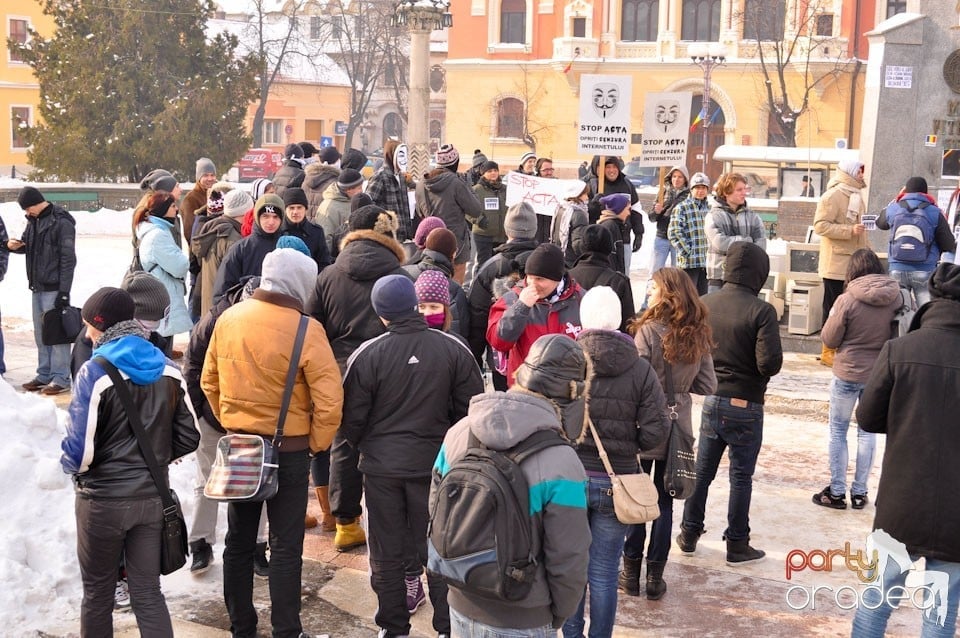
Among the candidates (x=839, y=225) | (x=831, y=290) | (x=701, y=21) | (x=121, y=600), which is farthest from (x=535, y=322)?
(x=701, y=21)

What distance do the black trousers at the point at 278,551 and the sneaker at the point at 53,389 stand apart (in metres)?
5.63

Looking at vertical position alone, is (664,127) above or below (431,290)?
above

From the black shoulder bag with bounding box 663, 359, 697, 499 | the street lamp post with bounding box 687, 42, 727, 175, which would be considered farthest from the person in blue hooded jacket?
the street lamp post with bounding box 687, 42, 727, 175

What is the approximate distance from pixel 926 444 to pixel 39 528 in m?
4.65

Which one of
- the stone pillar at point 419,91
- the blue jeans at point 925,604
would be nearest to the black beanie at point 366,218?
the blue jeans at point 925,604

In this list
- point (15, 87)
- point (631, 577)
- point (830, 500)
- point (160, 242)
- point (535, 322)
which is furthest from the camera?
point (15, 87)

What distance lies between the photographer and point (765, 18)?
53.0 m

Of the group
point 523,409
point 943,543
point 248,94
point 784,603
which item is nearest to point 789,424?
point 784,603

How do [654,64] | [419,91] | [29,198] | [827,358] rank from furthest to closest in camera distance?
[654,64] < [419,91] < [827,358] < [29,198]

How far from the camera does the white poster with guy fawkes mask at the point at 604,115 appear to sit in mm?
13422

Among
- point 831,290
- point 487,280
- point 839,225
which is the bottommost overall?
point 831,290

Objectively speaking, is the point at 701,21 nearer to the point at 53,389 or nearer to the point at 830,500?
the point at 53,389

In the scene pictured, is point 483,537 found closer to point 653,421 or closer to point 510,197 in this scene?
point 653,421

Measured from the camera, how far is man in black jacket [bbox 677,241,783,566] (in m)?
6.47
